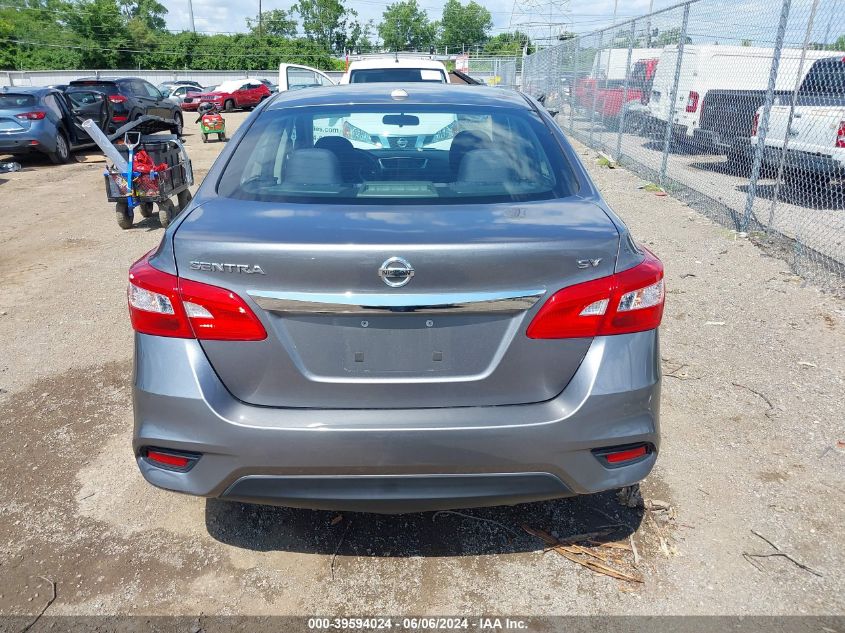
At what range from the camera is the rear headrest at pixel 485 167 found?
8.79 feet

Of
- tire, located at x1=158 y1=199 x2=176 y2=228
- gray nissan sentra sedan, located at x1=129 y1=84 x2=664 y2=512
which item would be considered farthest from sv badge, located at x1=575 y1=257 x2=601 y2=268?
tire, located at x1=158 y1=199 x2=176 y2=228

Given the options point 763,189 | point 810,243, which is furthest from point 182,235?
point 763,189

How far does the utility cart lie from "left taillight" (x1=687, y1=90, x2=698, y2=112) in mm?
7307

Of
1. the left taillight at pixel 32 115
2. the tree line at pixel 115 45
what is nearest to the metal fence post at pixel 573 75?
the left taillight at pixel 32 115

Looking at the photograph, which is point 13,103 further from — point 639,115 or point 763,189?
point 763,189

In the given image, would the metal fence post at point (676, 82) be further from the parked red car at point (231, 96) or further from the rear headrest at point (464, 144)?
the parked red car at point (231, 96)

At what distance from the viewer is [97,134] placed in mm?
7582

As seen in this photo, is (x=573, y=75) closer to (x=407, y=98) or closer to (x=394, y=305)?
(x=407, y=98)

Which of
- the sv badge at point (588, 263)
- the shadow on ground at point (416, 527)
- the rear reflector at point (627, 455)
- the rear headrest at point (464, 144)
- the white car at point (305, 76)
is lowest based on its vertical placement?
the shadow on ground at point (416, 527)

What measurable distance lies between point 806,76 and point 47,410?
286 inches

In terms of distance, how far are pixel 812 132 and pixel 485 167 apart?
20.6 feet

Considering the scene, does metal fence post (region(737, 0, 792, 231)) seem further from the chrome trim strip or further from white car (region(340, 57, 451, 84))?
the chrome trim strip

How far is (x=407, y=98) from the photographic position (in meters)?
3.22

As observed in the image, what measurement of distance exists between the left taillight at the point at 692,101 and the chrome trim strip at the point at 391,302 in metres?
9.18
